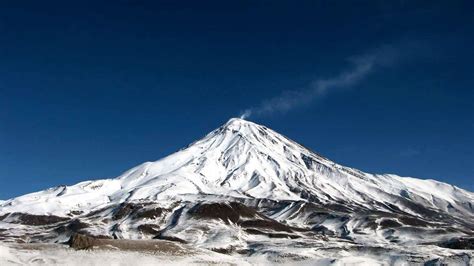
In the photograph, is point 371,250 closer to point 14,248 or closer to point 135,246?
point 135,246

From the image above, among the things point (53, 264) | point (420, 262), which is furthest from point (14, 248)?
point (420, 262)

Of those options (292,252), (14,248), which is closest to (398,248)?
(292,252)

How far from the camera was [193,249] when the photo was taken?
3351 inches

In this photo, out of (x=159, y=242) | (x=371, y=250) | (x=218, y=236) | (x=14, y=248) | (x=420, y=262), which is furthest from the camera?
(x=218, y=236)

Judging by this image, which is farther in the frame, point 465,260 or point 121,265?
point 465,260

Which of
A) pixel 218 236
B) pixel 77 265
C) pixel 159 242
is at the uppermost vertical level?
pixel 218 236

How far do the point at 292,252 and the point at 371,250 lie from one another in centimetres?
1573

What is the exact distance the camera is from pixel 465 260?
299 ft

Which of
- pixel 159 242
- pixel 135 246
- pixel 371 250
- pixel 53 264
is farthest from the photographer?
pixel 371 250

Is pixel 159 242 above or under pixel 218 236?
under

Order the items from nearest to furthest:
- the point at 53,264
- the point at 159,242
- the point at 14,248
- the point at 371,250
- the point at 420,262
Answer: the point at 53,264
the point at 14,248
the point at 159,242
the point at 420,262
the point at 371,250

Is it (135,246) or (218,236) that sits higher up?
(218,236)

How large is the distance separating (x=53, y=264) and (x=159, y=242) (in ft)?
71.4

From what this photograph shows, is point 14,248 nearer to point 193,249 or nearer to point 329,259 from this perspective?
point 193,249
